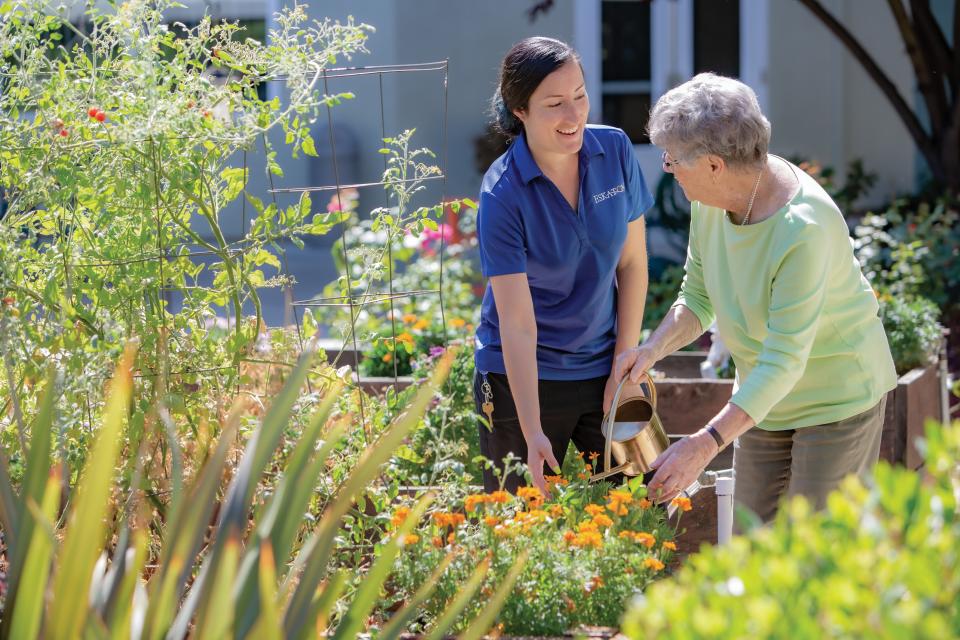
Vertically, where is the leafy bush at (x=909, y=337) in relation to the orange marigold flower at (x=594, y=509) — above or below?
below

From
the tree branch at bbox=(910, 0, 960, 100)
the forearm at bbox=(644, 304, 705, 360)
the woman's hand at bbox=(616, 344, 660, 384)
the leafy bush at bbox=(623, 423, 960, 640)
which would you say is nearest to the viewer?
the leafy bush at bbox=(623, 423, 960, 640)

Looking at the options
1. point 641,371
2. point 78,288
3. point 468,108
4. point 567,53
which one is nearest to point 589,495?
point 641,371

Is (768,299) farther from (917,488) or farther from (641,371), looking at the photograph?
(917,488)

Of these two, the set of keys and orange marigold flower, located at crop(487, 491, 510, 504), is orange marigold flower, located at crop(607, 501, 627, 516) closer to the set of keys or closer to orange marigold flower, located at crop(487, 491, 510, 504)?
orange marigold flower, located at crop(487, 491, 510, 504)

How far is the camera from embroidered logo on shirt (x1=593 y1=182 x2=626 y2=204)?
2945 mm

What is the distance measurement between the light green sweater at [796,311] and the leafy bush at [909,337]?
78.6 inches

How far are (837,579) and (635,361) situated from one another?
1.59 metres

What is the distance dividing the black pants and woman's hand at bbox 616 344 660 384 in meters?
0.23

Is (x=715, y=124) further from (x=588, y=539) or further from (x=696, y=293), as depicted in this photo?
(x=588, y=539)

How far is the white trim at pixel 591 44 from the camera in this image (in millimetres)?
9070

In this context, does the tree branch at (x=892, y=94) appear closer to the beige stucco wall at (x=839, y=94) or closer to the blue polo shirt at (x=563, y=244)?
the beige stucco wall at (x=839, y=94)

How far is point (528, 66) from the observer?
283 cm

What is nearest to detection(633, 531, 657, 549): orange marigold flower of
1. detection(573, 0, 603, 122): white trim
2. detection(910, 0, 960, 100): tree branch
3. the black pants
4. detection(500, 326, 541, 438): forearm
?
detection(500, 326, 541, 438): forearm

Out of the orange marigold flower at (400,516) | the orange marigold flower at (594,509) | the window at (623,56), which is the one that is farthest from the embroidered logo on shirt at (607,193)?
the window at (623,56)
